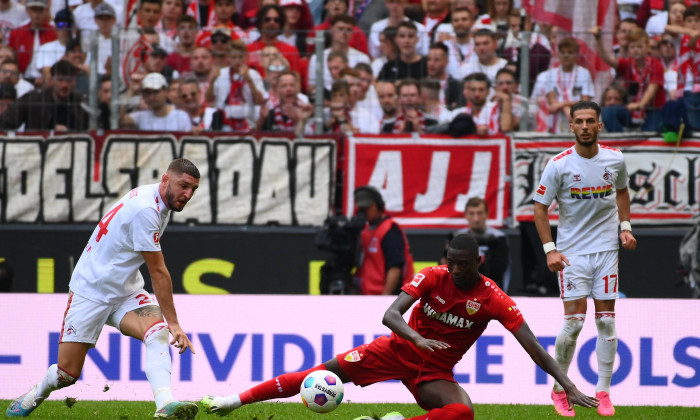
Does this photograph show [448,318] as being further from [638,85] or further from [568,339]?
[638,85]

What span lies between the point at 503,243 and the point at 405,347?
4.60 meters

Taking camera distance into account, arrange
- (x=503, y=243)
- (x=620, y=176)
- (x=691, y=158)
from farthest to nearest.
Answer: (x=691, y=158) < (x=503, y=243) < (x=620, y=176)

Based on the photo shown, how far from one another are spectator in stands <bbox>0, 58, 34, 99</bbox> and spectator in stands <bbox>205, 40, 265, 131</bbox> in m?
2.22

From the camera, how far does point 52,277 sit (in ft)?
38.8

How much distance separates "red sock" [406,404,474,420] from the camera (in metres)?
6.16

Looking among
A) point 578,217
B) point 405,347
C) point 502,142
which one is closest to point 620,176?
point 578,217

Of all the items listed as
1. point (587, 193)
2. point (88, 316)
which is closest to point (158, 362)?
point (88, 316)

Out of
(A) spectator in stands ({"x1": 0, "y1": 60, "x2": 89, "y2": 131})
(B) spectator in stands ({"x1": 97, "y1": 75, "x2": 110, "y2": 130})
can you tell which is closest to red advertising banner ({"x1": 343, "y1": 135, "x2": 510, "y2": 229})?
(B) spectator in stands ({"x1": 97, "y1": 75, "x2": 110, "y2": 130})

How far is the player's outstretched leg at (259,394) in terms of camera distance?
6.48 metres

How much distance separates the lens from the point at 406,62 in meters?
11.9

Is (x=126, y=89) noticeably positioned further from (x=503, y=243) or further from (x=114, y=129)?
(x=503, y=243)

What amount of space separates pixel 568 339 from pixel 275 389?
2.66 m

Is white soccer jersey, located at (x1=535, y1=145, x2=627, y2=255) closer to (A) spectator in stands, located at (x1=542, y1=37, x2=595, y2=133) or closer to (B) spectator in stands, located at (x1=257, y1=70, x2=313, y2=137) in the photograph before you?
(A) spectator in stands, located at (x1=542, y1=37, x2=595, y2=133)

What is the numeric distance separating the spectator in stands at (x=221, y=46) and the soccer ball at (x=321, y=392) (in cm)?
633
